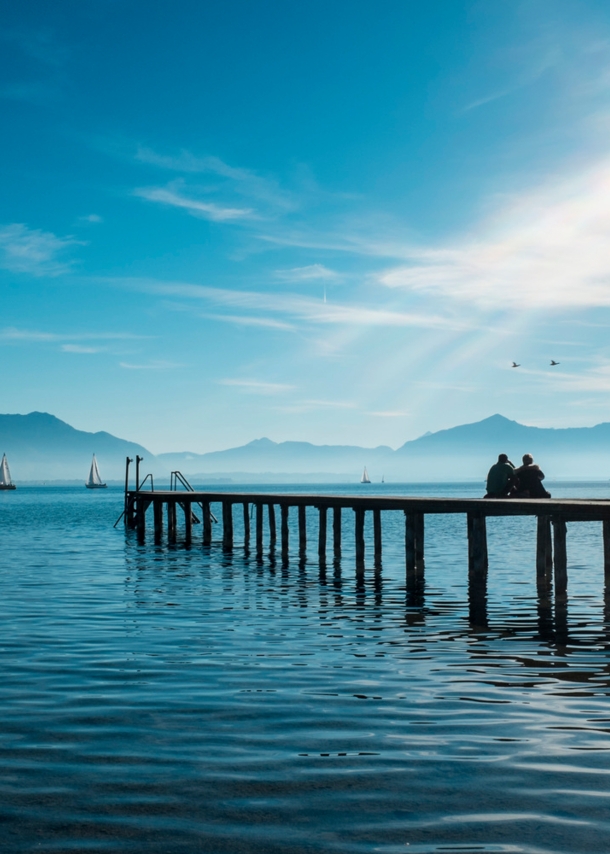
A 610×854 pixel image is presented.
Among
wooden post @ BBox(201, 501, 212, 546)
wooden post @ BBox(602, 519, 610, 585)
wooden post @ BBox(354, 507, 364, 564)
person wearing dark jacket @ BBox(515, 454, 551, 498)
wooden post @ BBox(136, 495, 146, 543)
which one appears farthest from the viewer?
wooden post @ BBox(136, 495, 146, 543)

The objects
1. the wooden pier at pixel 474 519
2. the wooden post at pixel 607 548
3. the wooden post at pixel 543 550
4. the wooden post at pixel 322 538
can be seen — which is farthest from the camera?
the wooden post at pixel 322 538

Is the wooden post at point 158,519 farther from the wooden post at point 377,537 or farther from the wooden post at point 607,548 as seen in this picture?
the wooden post at point 607,548

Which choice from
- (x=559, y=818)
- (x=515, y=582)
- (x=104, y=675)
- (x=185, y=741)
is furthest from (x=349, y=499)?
(x=559, y=818)

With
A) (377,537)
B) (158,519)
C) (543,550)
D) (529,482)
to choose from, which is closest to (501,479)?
(529,482)

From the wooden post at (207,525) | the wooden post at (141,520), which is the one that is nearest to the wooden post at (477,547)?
the wooden post at (207,525)

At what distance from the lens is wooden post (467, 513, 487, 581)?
68.2 ft

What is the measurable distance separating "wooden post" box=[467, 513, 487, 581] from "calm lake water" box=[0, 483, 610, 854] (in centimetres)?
251

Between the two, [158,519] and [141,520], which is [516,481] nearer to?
[141,520]

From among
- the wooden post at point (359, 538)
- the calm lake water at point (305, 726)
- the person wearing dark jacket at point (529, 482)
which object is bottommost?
the calm lake water at point (305, 726)

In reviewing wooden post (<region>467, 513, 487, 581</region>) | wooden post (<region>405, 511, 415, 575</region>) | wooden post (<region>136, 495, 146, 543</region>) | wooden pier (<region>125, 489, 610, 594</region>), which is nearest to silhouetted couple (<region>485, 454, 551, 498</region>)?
wooden pier (<region>125, 489, 610, 594</region>)

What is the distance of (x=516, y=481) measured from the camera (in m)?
24.0

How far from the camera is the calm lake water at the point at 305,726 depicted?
19.0ft

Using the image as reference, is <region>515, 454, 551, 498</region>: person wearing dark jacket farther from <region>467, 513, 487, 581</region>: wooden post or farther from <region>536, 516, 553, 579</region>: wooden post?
<region>467, 513, 487, 581</region>: wooden post

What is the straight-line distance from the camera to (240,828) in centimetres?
577
